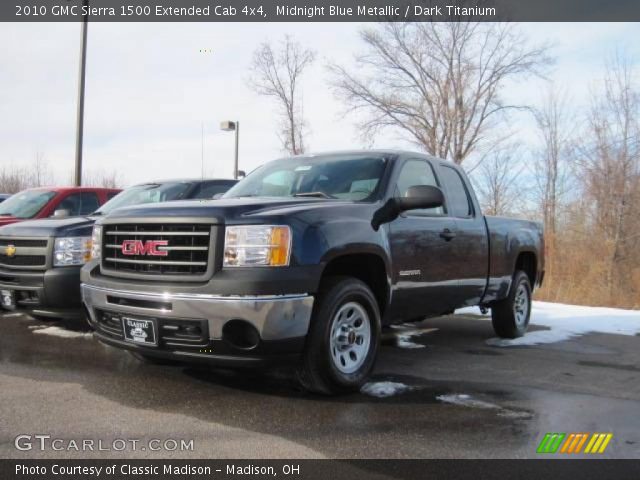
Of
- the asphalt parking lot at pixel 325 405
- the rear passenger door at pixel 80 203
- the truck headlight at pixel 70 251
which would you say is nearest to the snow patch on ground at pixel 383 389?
the asphalt parking lot at pixel 325 405

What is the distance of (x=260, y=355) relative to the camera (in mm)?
3783

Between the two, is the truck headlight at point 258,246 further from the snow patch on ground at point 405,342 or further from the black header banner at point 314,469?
the snow patch on ground at point 405,342

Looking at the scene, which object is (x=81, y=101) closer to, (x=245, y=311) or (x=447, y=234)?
(x=447, y=234)

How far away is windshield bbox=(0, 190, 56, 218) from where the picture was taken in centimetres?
849

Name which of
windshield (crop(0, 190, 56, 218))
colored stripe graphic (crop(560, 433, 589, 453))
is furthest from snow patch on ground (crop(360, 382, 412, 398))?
windshield (crop(0, 190, 56, 218))

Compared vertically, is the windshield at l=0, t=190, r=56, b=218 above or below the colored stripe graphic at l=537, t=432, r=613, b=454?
above

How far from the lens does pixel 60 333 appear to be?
21.7 feet

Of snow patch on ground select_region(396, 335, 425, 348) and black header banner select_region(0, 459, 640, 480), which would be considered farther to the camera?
snow patch on ground select_region(396, 335, 425, 348)

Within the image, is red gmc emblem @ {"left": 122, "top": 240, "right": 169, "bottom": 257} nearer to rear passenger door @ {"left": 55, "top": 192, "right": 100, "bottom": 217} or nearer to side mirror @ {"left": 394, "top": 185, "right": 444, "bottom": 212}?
side mirror @ {"left": 394, "top": 185, "right": 444, "bottom": 212}

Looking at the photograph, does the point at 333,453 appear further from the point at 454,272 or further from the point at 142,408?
the point at 454,272

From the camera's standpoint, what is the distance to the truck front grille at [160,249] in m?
3.94

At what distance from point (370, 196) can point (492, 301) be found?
2564 mm

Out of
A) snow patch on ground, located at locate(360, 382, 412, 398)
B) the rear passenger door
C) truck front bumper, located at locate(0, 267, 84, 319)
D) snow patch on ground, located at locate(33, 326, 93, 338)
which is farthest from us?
the rear passenger door

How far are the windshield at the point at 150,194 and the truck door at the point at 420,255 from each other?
3775 millimetres
